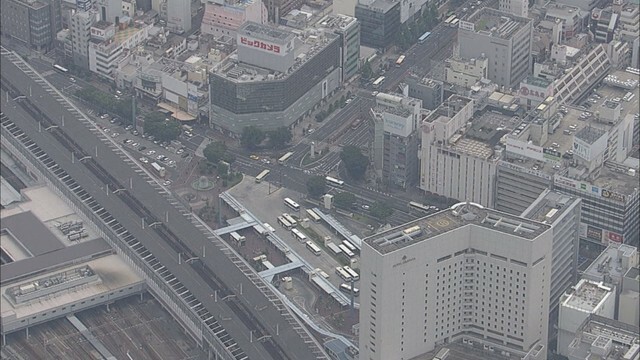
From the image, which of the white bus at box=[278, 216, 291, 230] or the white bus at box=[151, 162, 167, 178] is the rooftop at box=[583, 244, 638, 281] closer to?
the white bus at box=[278, 216, 291, 230]

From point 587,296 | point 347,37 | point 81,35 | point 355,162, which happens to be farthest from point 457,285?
point 81,35

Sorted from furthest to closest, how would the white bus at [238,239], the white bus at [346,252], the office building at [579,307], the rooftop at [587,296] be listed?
the white bus at [238,239]
the white bus at [346,252]
the rooftop at [587,296]
the office building at [579,307]

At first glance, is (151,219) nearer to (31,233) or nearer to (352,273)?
(31,233)

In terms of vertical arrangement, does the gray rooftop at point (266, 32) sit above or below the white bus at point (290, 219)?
above

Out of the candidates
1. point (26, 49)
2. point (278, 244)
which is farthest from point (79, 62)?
point (278, 244)

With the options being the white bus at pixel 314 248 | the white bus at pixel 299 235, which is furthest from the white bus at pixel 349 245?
the white bus at pixel 299 235

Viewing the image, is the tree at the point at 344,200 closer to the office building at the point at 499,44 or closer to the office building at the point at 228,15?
the office building at the point at 499,44

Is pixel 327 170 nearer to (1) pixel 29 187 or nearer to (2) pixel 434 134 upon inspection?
(2) pixel 434 134

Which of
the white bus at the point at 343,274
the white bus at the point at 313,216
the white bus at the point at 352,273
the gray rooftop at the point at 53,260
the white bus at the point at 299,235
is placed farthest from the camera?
the white bus at the point at 313,216
